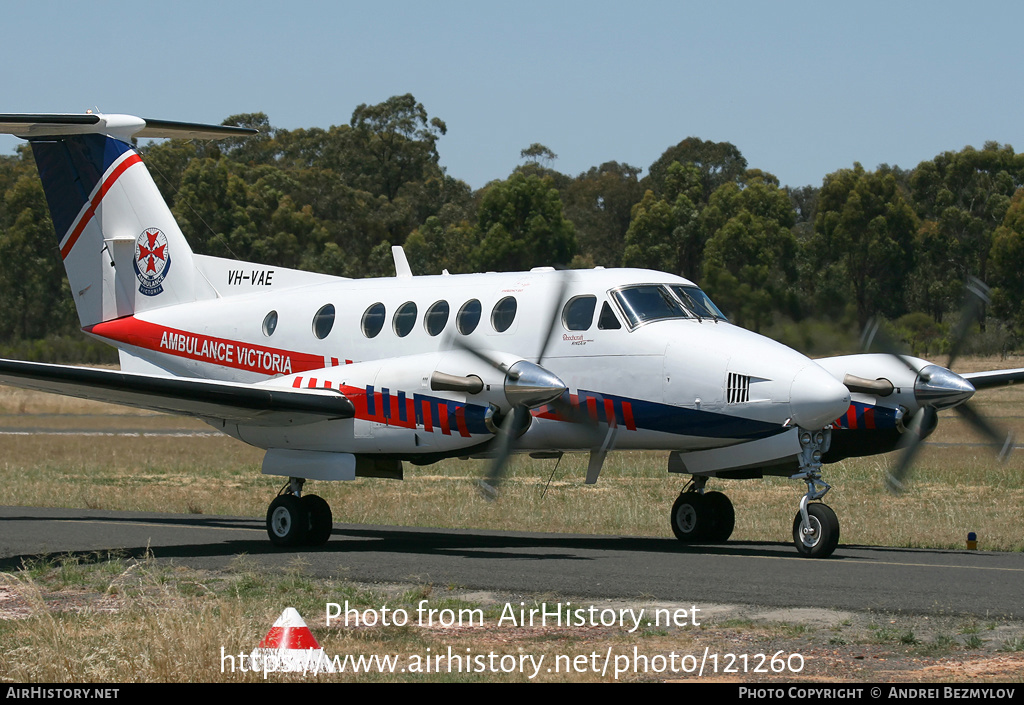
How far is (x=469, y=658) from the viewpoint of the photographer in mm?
9016

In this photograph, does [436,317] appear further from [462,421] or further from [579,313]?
[462,421]

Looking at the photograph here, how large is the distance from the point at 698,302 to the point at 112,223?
1018 centimetres

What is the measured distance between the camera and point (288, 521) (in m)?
16.3

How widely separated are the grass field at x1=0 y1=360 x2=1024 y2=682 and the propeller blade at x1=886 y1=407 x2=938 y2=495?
2656mm

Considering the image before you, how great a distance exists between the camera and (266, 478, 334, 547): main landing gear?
640 inches

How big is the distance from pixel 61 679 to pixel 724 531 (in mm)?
10796

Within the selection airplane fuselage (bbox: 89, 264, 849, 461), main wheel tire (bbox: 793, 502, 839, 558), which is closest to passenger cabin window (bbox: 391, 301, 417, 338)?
airplane fuselage (bbox: 89, 264, 849, 461)

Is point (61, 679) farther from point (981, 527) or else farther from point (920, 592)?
point (981, 527)

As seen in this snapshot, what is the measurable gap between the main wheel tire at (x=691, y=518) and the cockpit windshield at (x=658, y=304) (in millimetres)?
2843

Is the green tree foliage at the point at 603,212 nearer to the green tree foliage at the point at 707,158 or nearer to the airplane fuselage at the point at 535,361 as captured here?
the green tree foliage at the point at 707,158

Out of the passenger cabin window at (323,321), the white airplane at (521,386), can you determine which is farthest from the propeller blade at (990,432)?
the passenger cabin window at (323,321)

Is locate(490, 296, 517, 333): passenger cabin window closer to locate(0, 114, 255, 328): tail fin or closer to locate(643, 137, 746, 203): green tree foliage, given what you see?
locate(0, 114, 255, 328): tail fin

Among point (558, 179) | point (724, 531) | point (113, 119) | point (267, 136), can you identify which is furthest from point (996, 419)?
point (267, 136)

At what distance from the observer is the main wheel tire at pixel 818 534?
14242 millimetres
